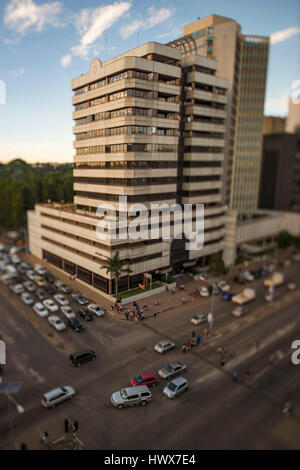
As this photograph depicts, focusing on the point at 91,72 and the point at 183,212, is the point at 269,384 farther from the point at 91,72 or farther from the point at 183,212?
the point at 91,72

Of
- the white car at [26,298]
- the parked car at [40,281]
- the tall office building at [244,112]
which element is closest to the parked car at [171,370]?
the parked car at [40,281]

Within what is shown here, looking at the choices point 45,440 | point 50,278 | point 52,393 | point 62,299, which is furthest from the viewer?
point 52,393

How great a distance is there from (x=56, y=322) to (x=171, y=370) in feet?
19.7

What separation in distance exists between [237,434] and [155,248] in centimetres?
757

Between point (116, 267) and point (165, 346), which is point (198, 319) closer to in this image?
point (165, 346)

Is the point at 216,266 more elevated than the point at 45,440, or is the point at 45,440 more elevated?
the point at 216,266

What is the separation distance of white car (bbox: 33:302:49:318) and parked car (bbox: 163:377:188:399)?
6868mm

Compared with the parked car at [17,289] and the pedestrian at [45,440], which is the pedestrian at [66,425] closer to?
the pedestrian at [45,440]

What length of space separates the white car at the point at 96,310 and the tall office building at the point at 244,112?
32162mm

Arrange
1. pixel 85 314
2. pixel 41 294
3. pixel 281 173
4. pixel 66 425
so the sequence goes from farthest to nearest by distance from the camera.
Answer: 1. pixel 281 173
2. pixel 41 294
3. pixel 66 425
4. pixel 85 314

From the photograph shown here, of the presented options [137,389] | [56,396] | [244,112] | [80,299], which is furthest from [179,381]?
[244,112]

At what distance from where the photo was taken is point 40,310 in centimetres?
1584

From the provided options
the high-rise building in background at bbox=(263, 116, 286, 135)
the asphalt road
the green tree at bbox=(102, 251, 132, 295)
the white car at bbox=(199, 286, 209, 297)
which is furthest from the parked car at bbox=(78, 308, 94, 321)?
the high-rise building in background at bbox=(263, 116, 286, 135)
